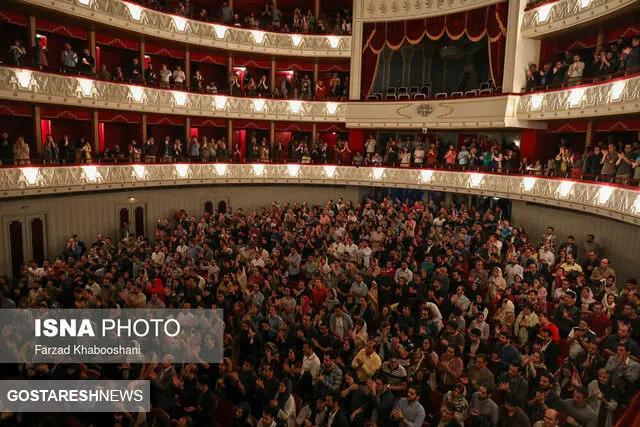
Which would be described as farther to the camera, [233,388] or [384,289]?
[384,289]

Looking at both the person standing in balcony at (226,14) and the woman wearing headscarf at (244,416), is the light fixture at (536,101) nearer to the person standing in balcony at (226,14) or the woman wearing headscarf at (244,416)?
the person standing in balcony at (226,14)

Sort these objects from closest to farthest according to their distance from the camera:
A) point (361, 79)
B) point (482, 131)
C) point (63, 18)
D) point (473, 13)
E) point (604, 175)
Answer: point (604, 175) → point (63, 18) → point (473, 13) → point (482, 131) → point (361, 79)

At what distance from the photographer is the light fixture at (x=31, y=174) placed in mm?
13516

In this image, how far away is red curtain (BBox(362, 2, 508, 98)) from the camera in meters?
16.9

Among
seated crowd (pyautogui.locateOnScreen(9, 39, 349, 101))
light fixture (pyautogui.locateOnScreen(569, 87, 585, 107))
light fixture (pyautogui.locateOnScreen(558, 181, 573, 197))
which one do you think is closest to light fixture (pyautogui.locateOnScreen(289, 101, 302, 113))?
seated crowd (pyautogui.locateOnScreen(9, 39, 349, 101))

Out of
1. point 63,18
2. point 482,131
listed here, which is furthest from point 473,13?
point 63,18

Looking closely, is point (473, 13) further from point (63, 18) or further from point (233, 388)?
point (233, 388)

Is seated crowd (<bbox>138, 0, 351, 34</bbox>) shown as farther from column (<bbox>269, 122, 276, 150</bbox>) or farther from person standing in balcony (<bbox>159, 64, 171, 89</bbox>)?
column (<bbox>269, 122, 276, 150</bbox>)

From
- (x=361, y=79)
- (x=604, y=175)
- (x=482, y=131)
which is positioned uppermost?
(x=361, y=79)

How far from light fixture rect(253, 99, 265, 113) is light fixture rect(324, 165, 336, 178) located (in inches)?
150

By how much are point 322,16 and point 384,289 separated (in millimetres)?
16363

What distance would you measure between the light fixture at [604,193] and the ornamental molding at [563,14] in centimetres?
429

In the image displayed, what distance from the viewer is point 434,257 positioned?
40.0 ft

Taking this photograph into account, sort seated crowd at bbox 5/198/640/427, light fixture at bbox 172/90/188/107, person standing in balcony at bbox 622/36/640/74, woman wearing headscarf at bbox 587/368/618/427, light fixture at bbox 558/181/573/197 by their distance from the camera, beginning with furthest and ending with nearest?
light fixture at bbox 172/90/188/107
light fixture at bbox 558/181/573/197
person standing in balcony at bbox 622/36/640/74
seated crowd at bbox 5/198/640/427
woman wearing headscarf at bbox 587/368/618/427
